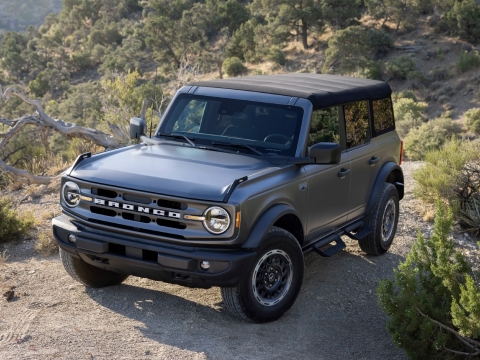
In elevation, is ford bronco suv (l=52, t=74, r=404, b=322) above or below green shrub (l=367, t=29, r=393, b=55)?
above

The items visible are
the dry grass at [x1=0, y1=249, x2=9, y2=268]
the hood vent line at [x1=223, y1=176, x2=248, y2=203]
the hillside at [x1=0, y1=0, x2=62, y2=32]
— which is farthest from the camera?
the hillside at [x1=0, y1=0, x2=62, y2=32]

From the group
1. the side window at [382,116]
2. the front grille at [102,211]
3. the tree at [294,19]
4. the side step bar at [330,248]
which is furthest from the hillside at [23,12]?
the front grille at [102,211]

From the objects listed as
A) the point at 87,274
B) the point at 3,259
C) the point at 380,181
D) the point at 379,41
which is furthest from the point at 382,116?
the point at 379,41

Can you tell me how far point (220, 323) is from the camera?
552cm

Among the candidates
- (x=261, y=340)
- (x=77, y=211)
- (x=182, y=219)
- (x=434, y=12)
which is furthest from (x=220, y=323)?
(x=434, y=12)

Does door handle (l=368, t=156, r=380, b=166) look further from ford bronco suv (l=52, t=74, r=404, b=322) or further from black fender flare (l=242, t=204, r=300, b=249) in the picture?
black fender flare (l=242, t=204, r=300, b=249)

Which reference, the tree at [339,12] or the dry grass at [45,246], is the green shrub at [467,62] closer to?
the tree at [339,12]

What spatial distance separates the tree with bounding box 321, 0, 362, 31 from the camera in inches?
1622

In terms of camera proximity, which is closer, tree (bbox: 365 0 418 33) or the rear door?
the rear door

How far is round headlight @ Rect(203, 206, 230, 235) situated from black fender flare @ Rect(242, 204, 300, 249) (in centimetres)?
24

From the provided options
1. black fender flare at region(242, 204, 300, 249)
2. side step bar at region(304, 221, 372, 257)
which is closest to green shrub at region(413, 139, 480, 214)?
side step bar at region(304, 221, 372, 257)

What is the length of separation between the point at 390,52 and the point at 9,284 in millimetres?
35862

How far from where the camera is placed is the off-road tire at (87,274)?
19.3 ft

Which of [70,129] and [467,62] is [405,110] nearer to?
[467,62]
